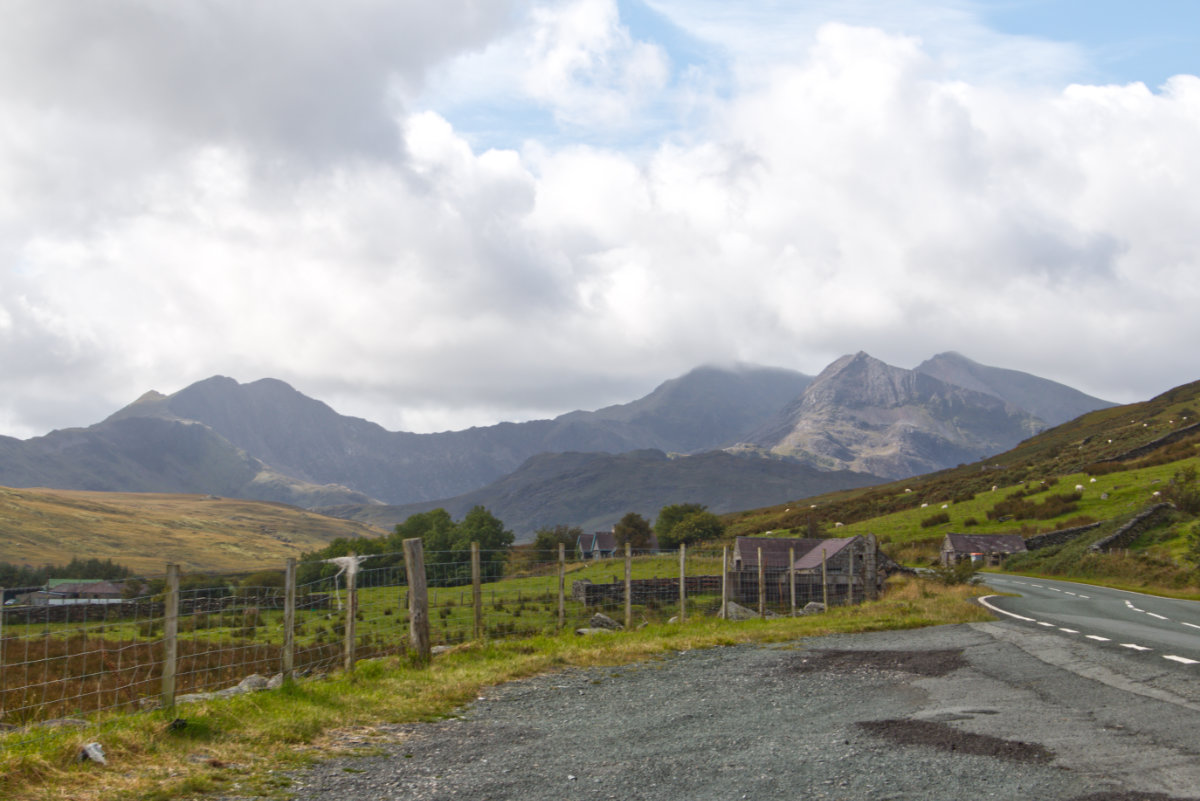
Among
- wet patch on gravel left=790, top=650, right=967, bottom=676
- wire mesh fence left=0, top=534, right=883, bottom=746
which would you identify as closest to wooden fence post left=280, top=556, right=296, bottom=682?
wire mesh fence left=0, top=534, right=883, bottom=746

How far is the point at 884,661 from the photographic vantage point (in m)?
16.0

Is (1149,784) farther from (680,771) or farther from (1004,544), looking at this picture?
(1004,544)

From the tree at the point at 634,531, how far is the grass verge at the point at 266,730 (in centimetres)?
10843

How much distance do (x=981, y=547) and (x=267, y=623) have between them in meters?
67.7

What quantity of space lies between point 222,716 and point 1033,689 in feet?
36.3

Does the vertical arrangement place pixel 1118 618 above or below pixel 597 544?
above

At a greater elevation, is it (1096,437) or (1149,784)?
(1096,437)

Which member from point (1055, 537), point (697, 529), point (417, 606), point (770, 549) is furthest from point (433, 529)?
point (417, 606)

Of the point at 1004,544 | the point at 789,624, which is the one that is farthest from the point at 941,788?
the point at 1004,544

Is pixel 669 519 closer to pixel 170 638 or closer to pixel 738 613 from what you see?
pixel 738 613

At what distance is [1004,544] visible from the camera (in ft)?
244

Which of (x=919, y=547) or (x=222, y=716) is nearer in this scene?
(x=222, y=716)

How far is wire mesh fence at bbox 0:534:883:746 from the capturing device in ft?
35.5

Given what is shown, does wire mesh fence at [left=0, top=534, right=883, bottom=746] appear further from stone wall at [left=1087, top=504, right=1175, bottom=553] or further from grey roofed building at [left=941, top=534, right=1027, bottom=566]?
grey roofed building at [left=941, top=534, right=1027, bottom=566]
